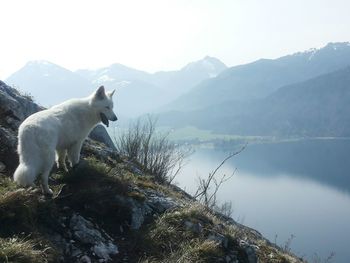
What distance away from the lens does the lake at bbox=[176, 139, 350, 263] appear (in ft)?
247

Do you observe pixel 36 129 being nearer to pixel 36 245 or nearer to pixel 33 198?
pixel 33 198

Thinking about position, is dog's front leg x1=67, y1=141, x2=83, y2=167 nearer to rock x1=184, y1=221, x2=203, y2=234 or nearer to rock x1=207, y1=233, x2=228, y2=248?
rock x1=184, y1=221, x2=203, y2=234

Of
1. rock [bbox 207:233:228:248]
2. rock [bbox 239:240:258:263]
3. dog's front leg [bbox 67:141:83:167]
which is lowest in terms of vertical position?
rock [bbox 239:240:258:263]

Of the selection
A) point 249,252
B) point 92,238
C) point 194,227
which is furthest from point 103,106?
point 249,252

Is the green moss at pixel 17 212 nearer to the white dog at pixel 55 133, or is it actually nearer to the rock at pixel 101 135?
the white dog at pixel 55 133

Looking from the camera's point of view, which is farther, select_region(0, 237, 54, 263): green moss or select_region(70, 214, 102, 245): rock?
select_region(70, 214, 102, 245): rock

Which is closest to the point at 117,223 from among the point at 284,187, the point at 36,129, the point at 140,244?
the point at 140,244

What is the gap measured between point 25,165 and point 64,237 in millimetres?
1343

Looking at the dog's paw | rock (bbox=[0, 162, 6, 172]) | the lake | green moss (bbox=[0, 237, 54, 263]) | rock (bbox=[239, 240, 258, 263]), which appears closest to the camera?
green moss (bbox=[0, 237, 54, 263])

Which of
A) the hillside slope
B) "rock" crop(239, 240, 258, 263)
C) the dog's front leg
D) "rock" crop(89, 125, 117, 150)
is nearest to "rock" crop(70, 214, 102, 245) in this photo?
the hillside slope

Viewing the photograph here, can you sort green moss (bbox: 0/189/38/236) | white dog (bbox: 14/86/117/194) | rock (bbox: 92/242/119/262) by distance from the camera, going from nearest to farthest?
green moss (bbox: 0/189/38/236)
rock (bbox: 92/242/119/262)
white dog (bbox: 14/86/117/194)

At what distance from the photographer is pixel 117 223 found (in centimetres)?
776

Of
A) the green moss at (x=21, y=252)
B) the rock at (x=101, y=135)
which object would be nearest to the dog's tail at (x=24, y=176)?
the green moss at (x=21, y=252)

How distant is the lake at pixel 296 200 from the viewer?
75.2 metres
